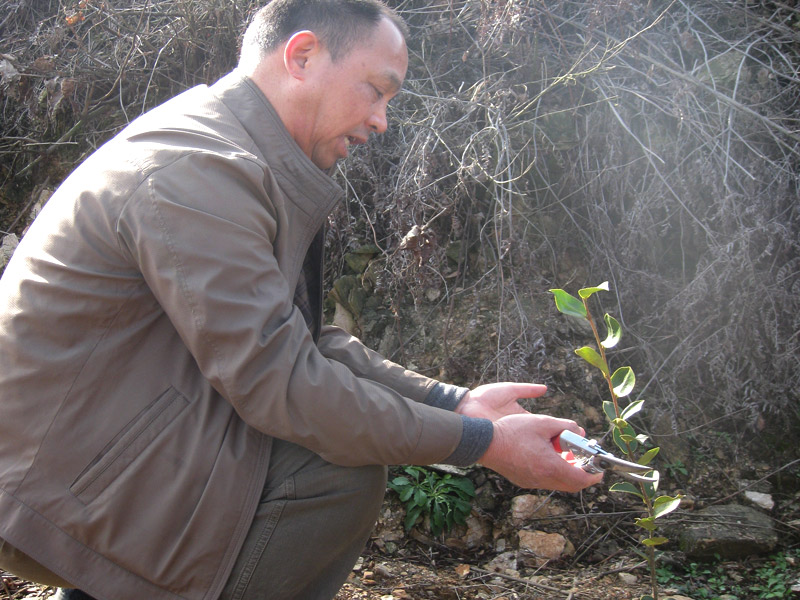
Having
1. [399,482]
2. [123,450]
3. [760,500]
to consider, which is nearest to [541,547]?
[399,482]

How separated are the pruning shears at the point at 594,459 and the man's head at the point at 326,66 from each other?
3.25ft

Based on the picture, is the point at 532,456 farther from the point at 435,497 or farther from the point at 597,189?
the point at 597,189

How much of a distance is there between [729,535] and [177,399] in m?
2.13

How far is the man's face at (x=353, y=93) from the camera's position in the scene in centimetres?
190

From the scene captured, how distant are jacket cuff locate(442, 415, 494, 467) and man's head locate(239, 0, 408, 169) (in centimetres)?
85

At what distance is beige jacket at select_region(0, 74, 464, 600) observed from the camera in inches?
57.2

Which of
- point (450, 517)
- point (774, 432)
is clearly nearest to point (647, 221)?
point (774, 432)

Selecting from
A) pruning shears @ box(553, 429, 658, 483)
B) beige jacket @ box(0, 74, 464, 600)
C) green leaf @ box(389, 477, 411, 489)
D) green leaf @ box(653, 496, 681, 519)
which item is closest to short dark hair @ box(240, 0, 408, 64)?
beige jacket @ box(0, 74, 464, 600)

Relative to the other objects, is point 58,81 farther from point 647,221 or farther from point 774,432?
point 774,432

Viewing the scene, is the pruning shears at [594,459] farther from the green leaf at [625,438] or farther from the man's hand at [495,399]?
the man's hand at [495,399]

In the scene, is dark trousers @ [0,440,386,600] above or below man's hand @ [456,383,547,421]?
above

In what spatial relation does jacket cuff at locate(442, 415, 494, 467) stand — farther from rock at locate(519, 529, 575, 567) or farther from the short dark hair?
rock at locate(519, 529, 575, 567)

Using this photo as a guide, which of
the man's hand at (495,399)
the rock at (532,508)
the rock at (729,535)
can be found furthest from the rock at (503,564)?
the man's hand at (495,399)

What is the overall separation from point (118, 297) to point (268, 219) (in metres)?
0.36
